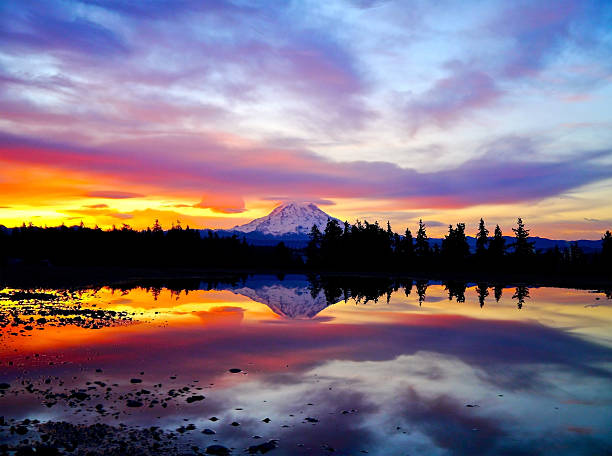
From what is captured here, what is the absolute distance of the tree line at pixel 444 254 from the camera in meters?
109

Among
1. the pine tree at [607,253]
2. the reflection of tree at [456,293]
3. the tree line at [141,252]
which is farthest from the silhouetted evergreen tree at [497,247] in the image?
the tree line at [141,252]

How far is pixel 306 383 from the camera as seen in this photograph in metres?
16.7

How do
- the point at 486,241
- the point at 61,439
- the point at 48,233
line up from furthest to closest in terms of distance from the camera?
the point at 48,233
the point at 486,241
the point at 61,439

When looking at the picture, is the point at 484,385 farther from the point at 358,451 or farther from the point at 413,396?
the point at 358,451

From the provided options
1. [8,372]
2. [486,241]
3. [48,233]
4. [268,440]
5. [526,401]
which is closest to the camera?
[268,440]

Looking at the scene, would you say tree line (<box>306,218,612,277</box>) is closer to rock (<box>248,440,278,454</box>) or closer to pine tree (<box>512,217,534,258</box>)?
pine tree (<box>512,217,534,258</box>)

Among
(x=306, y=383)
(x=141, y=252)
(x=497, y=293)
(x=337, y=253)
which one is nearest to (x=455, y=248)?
(x=337, y=253)

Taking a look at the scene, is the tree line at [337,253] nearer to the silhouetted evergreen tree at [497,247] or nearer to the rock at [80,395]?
the silhouetted evergreen tree at [497,247]

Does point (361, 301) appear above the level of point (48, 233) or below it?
below

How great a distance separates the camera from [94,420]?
12.0 meters

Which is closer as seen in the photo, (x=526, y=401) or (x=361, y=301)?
(x=526, y=401)

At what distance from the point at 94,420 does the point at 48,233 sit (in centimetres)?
18713

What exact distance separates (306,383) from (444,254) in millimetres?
111154

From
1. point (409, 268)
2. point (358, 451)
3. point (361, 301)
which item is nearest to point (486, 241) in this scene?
point (409, 268)
